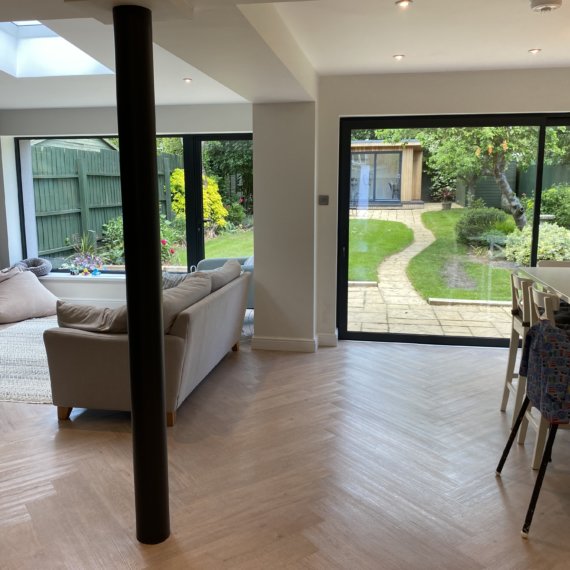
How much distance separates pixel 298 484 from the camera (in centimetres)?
299

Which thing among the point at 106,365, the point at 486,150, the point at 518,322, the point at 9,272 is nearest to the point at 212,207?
the point at 9,272

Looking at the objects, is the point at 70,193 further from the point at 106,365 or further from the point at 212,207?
the point at 106,365

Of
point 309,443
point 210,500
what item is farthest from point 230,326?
point 210,500

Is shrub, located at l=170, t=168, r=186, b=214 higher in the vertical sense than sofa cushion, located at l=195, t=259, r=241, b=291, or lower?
higher

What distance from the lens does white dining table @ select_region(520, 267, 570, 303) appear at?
3159 millimetres

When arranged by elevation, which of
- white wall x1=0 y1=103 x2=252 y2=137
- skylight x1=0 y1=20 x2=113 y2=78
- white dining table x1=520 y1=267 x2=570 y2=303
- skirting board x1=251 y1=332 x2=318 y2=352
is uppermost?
skylight x1=0 y1=20 x2=113 y2=78

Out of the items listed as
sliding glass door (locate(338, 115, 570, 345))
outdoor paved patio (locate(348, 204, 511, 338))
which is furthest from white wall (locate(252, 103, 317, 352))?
outdoor paved patio (locate(348, 204, 511, 338))

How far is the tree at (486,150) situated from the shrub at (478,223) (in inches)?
4.4

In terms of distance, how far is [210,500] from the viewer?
2.84 m

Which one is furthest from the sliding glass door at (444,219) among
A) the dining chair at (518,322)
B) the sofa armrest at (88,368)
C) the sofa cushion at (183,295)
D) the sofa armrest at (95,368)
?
the sofa armrest at (88,368)

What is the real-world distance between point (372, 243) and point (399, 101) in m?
1.38

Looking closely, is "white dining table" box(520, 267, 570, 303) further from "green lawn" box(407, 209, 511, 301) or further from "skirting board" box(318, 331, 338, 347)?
"skirting board" box(318, 331, 338, 347)

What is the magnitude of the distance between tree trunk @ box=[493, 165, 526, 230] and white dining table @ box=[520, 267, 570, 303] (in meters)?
1.37

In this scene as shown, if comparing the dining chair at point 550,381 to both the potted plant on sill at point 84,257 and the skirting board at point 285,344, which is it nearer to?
the skirting board at point 285,344
